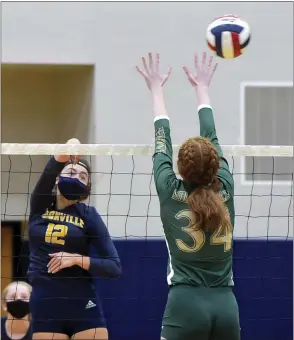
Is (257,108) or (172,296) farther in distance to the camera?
(257,108)

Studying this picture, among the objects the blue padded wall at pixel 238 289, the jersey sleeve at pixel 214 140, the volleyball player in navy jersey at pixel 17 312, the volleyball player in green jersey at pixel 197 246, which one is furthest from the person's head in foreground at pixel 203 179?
the blue padded wall at pixel 238 289

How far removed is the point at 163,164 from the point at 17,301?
3.34m

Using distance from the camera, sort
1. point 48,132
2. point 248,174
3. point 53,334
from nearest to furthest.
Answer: point 53,334, point 248,174, point 48,132

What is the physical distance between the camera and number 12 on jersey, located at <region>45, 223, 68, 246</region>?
5508mm

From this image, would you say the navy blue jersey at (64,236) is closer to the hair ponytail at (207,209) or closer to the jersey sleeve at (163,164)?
the jersey sleeve at (163,164)

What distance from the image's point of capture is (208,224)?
3834 millimetres

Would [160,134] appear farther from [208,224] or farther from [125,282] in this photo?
[125,282]

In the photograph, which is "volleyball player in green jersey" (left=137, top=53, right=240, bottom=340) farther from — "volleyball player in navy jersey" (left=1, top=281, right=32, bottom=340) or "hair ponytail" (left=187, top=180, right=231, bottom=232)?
"volleyball player in navy jersey" (left=1, top=281, right=32, bottom=340)

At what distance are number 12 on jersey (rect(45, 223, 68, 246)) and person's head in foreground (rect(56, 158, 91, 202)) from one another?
22cm

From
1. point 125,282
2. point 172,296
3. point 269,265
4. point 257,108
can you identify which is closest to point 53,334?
point 172,296

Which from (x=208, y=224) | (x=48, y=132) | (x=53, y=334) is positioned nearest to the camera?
(x=208, y=224)

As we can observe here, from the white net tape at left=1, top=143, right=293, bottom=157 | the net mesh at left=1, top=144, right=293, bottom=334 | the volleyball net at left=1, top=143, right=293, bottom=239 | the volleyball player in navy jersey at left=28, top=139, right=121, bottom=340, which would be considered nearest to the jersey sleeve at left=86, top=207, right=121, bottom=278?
the volleyball player in navy jersey at left=28, top=139, right=121, bottom=340

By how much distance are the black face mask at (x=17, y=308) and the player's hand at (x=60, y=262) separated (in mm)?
1620

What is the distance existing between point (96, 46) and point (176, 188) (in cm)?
514
